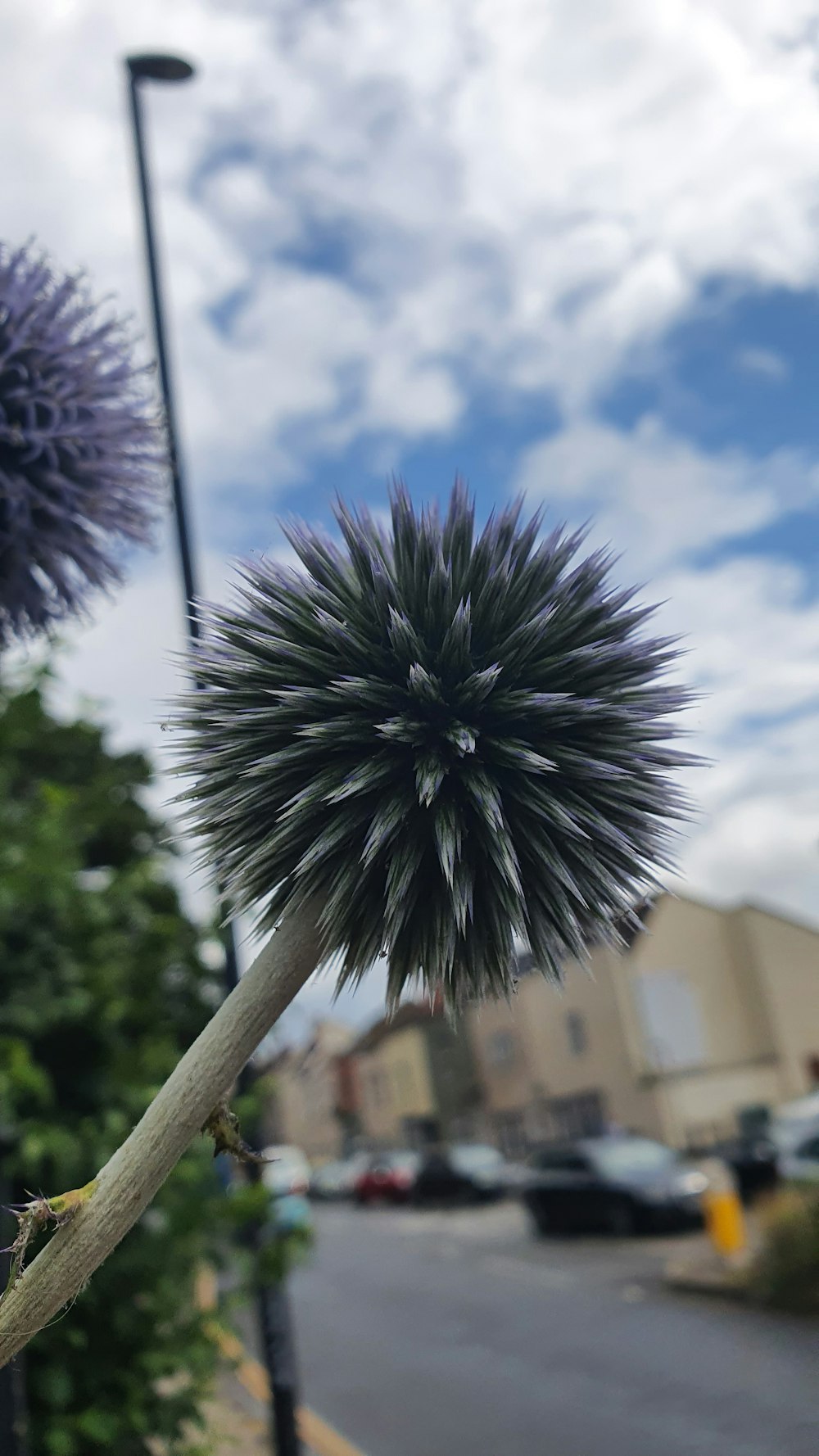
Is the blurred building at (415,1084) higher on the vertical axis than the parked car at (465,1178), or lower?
higher

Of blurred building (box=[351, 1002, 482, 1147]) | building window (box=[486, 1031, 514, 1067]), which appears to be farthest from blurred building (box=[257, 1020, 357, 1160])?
building window (box=[486, 1031, 514, 1067])

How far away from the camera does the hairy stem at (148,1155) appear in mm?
1414

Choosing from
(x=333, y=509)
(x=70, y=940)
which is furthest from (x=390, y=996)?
(x=70, y=940)

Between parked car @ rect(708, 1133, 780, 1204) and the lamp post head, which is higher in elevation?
the lamp post head

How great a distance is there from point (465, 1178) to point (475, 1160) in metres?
0.65

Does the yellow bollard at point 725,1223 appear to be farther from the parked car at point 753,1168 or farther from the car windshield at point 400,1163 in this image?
the car windshield at point 400,1163

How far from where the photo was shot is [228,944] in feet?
17.9

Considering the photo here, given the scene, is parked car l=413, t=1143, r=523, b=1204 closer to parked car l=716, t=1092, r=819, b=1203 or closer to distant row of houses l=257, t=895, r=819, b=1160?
distant row of houses l=257, t=895, r=819, b=1160

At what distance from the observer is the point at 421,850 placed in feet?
5.80

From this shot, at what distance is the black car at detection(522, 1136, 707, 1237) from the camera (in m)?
17.1

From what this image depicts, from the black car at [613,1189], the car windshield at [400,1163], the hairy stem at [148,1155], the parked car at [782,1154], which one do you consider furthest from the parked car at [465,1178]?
the hairy stem at [148,1155]

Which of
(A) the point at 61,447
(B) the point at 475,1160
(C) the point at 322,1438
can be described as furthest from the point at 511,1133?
(A) the point at 61,447

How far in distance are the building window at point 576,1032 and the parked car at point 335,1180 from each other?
883cm

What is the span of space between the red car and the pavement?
17689 mm
